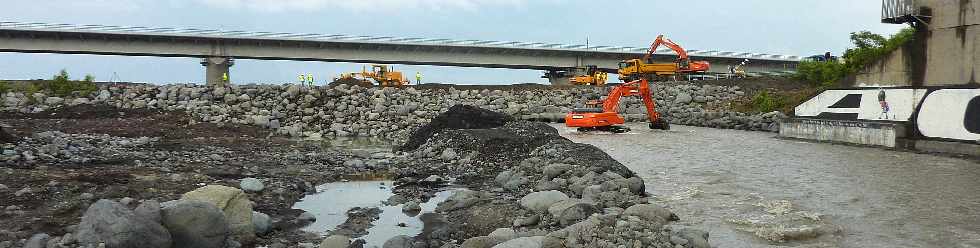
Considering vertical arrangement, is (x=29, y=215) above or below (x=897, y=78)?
below

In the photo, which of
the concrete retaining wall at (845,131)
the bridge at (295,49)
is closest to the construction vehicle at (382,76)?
the bridge at (295,49)

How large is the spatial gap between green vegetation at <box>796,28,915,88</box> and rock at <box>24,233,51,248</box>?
132ft

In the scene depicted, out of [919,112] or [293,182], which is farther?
[919,112]

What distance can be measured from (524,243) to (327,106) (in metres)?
27.0

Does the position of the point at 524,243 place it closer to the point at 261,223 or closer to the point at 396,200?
the point at 261,223

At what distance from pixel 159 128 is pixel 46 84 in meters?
11.5

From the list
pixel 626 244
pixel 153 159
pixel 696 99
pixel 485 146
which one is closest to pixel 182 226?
pixel 626 244

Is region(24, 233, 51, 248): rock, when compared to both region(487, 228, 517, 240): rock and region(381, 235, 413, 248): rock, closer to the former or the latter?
region(381, 235, 413, 248): rock

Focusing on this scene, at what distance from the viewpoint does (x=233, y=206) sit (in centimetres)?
829

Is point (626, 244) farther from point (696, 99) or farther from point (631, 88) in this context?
point (696, 99)

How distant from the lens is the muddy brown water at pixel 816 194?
27.1 feet

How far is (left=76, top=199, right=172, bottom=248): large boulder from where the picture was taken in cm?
643

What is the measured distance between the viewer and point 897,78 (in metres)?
22.3

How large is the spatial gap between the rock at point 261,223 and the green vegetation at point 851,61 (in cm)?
3779
